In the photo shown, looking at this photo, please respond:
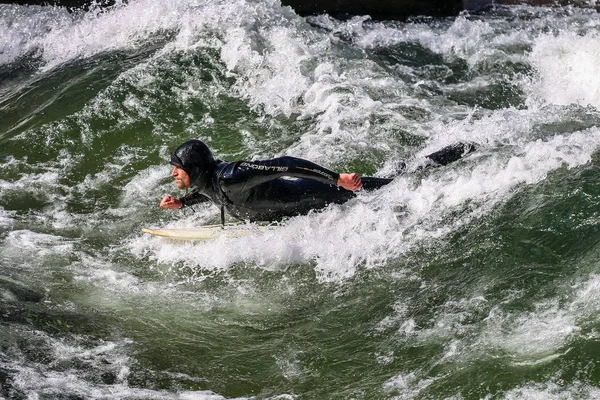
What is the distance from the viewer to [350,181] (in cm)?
659

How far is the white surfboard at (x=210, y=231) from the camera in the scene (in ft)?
23.8

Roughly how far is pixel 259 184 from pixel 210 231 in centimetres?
77

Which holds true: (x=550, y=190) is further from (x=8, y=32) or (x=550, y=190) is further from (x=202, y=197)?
(x=8, y=32)

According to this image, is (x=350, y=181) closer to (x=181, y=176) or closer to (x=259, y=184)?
(x=259, y=184)

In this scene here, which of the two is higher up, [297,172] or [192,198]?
[297,172]

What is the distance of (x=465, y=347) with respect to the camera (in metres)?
5.14

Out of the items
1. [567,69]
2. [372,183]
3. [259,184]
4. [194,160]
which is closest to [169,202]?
[194,160]

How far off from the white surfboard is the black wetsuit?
115mm

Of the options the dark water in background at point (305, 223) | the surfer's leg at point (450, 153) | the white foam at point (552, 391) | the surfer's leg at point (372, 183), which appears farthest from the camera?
the surfer's leg at point (450, 153)

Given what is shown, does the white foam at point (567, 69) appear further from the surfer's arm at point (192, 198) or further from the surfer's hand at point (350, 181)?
the surfer's arm at point (192, 198)

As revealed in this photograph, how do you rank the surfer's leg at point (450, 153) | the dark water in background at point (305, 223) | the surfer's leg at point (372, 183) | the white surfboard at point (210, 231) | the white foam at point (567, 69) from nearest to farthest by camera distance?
the dark water in background at point (305, 223), the white surfboard at point (210, 231), the surfer's leg at point (372, 183), the surfer's leg at point (450, 153), the white foam at point (567, 69)

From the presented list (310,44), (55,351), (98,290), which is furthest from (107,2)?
(55,351)

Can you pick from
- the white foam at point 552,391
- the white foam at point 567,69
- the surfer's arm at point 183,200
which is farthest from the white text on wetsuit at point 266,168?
the white foam at point 567,69

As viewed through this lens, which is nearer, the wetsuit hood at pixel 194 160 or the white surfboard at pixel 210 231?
the wetsuit hood at pixel 194 160
